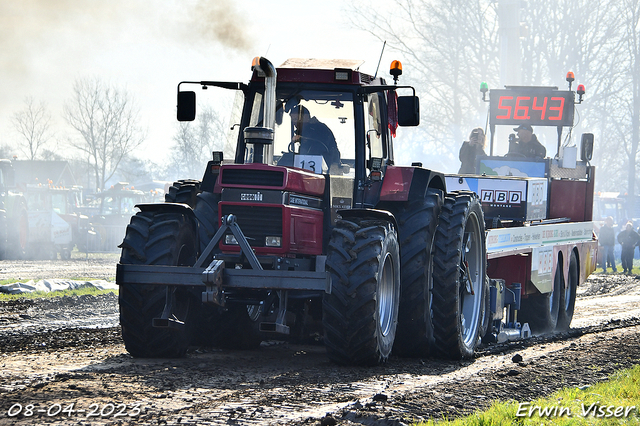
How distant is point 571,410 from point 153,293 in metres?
3.64

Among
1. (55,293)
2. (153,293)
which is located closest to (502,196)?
(153,293)

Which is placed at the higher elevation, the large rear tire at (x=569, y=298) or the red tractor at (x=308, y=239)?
the red tractor at (x=308, y=239)

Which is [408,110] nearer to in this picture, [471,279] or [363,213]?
[363,213]

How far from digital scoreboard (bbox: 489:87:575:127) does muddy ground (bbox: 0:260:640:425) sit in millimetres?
7062

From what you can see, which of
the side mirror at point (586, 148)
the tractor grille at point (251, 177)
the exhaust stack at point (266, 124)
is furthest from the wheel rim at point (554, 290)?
the tractor grille at point (251, 177)

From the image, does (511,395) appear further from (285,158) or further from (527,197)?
(527,197)

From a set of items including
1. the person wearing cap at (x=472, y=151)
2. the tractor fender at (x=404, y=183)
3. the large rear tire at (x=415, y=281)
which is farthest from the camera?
the person wearing cap at (x=472, y=151)

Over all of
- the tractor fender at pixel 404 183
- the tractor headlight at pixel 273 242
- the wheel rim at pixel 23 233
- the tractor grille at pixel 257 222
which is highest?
the tractor fender at pixel 404 183

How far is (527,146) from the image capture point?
647 inches

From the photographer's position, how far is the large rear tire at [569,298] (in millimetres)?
13516

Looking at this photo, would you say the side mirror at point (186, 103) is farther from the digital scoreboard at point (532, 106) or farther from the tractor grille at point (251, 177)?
the digital scoreboard at point (532, 106)

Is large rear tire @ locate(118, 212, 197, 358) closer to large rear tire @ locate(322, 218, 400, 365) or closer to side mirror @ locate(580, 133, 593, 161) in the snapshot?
large rear tire @ locate(322, 218, 400, 365)

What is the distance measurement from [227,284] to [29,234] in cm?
2470

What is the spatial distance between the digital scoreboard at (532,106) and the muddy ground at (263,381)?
7.06 metres
